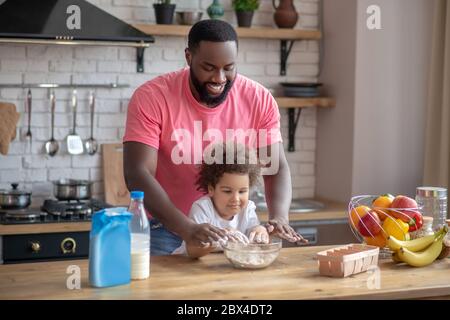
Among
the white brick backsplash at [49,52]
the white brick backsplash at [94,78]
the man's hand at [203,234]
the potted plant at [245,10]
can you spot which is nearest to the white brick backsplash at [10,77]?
the white brick backsplash at [49,52]

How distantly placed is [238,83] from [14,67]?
1.79 meters

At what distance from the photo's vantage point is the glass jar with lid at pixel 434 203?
2895 mm

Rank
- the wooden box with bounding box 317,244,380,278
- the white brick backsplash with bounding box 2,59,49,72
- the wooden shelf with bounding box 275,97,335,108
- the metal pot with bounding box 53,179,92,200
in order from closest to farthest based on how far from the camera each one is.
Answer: the wooden box with bounding box 317,244,380,278 → the metal pot with bounding box 53,179,92,200 → the white brick backsplash with bounding box 2,59,49,72 → the wooden shelf with bounding box 275,97,335,108

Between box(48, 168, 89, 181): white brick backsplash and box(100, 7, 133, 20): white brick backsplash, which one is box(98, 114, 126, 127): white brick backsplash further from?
box(100, 7, 133, 20): white brick backsplash

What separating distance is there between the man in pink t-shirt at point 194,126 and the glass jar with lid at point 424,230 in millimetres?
458

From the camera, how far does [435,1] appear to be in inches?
172

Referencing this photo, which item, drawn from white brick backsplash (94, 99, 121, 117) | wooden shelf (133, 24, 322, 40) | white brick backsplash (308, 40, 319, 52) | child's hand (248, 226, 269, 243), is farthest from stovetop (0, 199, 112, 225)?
white brick backsplash (308, 40, 319, 52)

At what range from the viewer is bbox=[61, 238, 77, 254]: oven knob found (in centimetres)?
388

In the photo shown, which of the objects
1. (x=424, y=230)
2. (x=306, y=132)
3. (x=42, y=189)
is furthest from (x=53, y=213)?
(x=424, y=230)

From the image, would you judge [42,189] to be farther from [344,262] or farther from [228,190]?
[344,262]

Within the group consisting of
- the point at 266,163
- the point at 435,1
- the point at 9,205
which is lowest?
the point at 9,205

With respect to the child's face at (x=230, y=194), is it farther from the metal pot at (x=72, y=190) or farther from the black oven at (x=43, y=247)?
the metal pot at (x=72, y=190)
